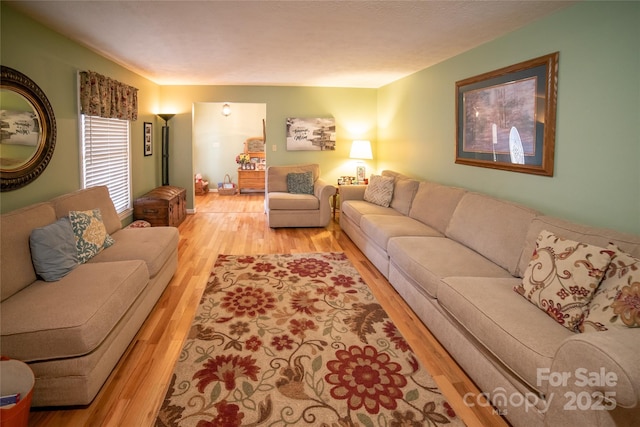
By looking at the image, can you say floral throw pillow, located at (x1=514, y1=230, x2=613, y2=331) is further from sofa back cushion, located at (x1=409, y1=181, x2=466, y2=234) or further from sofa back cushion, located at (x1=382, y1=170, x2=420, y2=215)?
sofa back cushion, located at (x1=382, y1=170, x2=420, y2=215)

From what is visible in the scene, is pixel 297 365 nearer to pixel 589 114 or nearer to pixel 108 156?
pixel 589 114

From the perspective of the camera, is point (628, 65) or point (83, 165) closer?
point (628, 65)

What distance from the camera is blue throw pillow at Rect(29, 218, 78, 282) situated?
268cm

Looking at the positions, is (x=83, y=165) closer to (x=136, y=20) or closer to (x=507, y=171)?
(x=136, y=20)

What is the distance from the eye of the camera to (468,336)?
2.42 meters

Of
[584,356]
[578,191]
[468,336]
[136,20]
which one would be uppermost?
[136,20]

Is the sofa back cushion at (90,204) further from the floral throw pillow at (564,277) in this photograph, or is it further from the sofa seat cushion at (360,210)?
the floral throw pillow at (564,277)

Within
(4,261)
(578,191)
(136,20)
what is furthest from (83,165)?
(578,191)

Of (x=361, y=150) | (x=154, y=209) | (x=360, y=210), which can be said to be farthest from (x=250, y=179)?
(x=360, y=210)

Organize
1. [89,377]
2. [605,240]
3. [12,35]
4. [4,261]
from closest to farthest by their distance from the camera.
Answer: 1. [89,377]
2. [605,240]
3. [4,261]
4. [12,35]

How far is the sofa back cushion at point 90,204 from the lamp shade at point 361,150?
168 inches

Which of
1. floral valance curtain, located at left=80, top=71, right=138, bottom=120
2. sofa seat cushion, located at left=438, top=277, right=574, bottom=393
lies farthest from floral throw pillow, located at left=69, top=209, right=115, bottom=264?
sofa seat cushion, located at left=438, top=277, right=574, bottom=393

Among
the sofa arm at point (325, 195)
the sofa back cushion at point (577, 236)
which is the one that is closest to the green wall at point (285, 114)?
the sofa arm at point (325, 195)

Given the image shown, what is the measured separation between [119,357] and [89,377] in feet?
1.40
